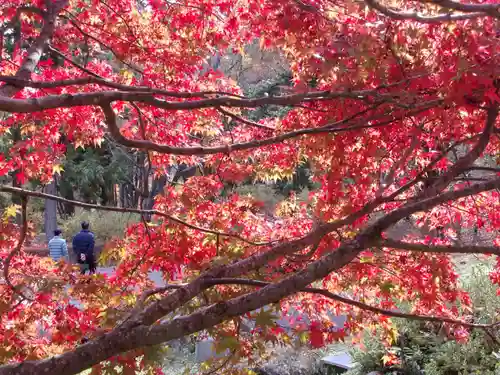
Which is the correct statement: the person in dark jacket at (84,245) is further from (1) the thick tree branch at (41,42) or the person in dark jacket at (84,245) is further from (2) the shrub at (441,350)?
(1) the thick tree branch at (41,42)

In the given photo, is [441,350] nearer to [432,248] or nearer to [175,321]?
[432,248]

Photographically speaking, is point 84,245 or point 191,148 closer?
point 191,148

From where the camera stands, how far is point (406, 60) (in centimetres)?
296

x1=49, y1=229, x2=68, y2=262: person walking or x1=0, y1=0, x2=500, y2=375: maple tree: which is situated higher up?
x1=0, y1=0, x2=500, y2=375: maple tree

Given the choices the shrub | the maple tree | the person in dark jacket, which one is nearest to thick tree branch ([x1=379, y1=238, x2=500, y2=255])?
the maple tree

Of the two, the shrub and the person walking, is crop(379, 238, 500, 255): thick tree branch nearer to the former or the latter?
the shrub

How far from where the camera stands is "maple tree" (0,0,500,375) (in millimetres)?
2521

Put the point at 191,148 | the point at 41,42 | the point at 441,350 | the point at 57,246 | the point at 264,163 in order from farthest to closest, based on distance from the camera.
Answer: the point at 57,246 → the point at 441,350 → the point at 264,163 → the point at 41,42 → the point at 191,148

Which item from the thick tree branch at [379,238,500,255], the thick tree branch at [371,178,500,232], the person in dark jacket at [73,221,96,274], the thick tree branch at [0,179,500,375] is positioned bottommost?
the person in dark jacket at [73,221,96,274]

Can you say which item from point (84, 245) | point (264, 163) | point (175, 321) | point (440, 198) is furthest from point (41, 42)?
point (84, 245)

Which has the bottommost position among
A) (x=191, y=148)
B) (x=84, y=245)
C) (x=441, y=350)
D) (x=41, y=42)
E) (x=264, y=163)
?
(x=84, y=245)

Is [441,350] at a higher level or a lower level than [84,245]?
higher

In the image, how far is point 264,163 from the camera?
469cm

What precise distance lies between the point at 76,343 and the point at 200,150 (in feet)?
6.10
